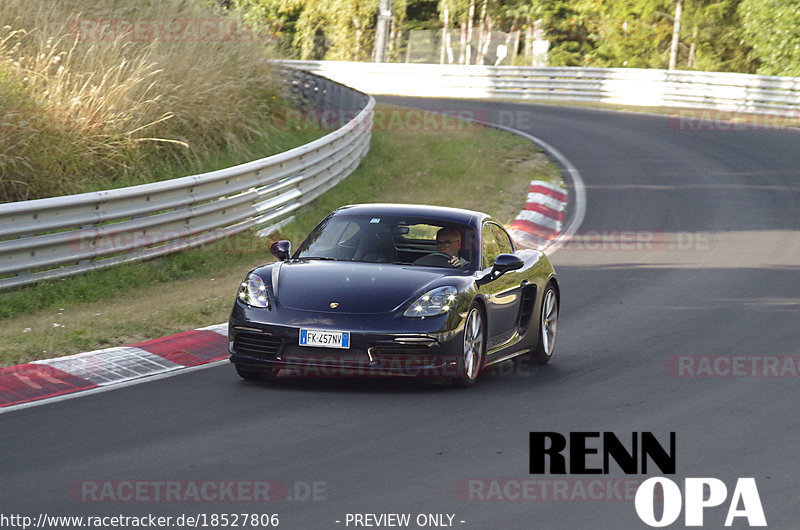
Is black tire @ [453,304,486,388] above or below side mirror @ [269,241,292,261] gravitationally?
below

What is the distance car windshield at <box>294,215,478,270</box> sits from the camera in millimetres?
9703

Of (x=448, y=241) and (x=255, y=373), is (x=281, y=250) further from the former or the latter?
(x=448, y=241)

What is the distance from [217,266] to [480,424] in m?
7.75

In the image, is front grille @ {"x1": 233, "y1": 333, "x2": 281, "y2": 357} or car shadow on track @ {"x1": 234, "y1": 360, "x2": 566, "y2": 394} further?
car shadow on track @ {"x1": 234, "y1": 360, "x2": 566, "y2": 394}

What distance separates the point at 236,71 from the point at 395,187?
3683mm

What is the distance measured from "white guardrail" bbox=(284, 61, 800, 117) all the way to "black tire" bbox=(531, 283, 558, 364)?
82.3ft

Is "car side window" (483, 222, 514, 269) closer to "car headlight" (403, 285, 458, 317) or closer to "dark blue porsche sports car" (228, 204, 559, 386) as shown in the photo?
"dark blue porsche sports car" (228, 204, 559, 386)

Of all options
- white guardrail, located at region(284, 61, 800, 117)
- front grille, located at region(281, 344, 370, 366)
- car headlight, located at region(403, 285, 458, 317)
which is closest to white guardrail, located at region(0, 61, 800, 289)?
white guardrail, located at region(284, 61, 800, 117)

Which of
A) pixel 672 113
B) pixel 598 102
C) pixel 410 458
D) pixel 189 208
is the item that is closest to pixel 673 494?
pixel 410 458

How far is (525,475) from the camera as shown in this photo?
650 centimetres

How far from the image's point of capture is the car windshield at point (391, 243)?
382 inches

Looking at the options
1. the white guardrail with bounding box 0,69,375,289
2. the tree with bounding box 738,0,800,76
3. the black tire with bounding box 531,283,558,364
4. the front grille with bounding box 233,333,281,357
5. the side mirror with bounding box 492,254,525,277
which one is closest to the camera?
the front grille with bounding box 233,333,281,357

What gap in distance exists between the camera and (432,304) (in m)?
8.77

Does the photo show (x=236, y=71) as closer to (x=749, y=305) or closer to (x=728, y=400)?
(x=749, y=305)
